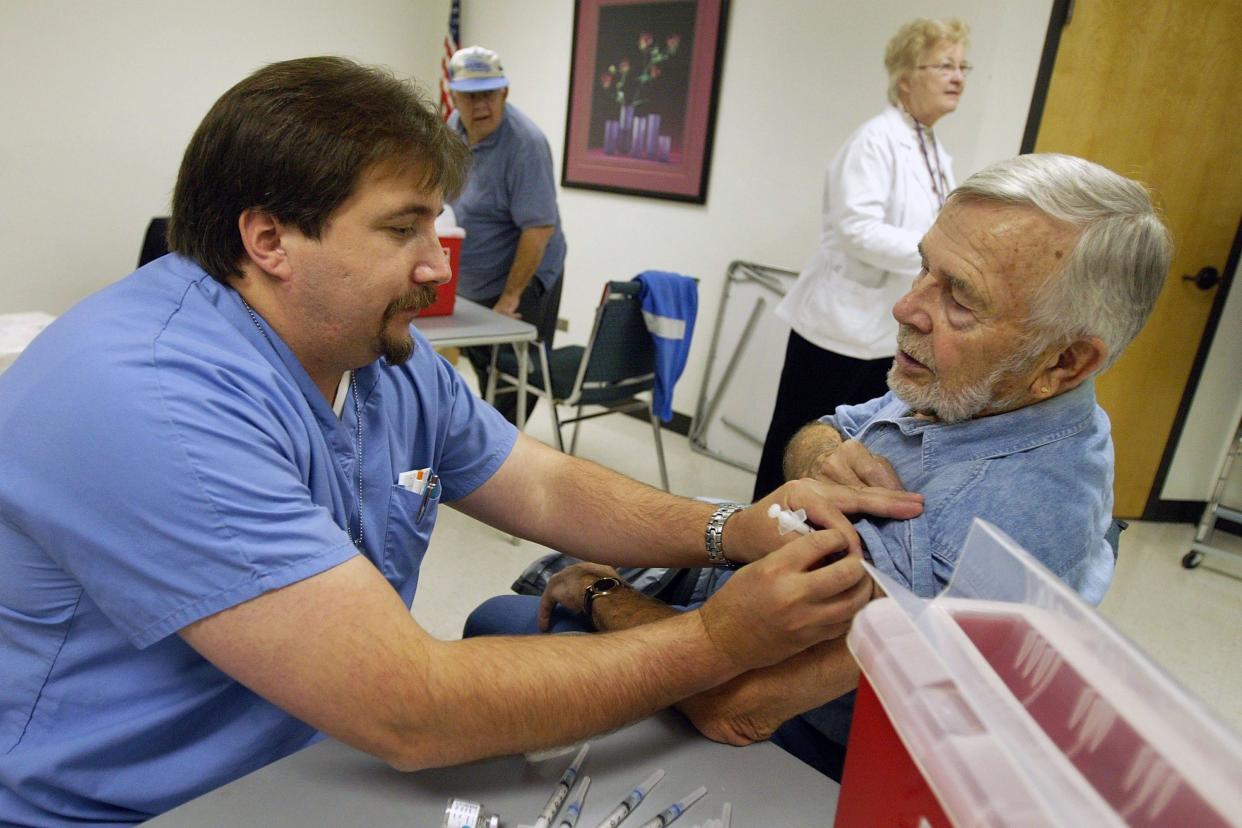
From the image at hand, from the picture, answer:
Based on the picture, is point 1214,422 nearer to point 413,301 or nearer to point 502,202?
point 502,202

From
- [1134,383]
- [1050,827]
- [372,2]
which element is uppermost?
[372,2]

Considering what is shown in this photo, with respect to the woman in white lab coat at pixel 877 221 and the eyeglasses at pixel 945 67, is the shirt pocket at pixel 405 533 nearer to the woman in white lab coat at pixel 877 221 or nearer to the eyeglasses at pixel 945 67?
A: the woman in white lab coat at pixel 877 221

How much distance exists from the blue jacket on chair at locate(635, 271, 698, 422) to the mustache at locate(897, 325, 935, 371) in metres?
1.94

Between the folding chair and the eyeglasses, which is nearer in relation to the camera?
the eyeglasses

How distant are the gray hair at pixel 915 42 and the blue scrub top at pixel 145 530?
7.31 ft

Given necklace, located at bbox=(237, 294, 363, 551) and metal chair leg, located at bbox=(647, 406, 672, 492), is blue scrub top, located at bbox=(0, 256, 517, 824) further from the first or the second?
metal chair leg, located at bbox=(647, 406, 672, 492)

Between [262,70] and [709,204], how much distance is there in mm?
3329

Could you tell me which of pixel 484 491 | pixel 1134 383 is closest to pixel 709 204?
pixel 1134 383

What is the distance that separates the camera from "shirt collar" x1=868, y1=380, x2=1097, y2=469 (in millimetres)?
981

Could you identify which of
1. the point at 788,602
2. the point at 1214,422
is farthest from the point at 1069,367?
the point at 1214,422

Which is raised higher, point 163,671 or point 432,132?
point 432,132

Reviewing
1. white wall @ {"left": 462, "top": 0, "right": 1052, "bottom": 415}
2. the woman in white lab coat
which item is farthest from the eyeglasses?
white wall @ {"left": 462, "top": 0, "right": 1052, "bottom": 415}

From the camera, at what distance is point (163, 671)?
828 mm

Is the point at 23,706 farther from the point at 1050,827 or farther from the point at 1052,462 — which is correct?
the point at 1052,462
